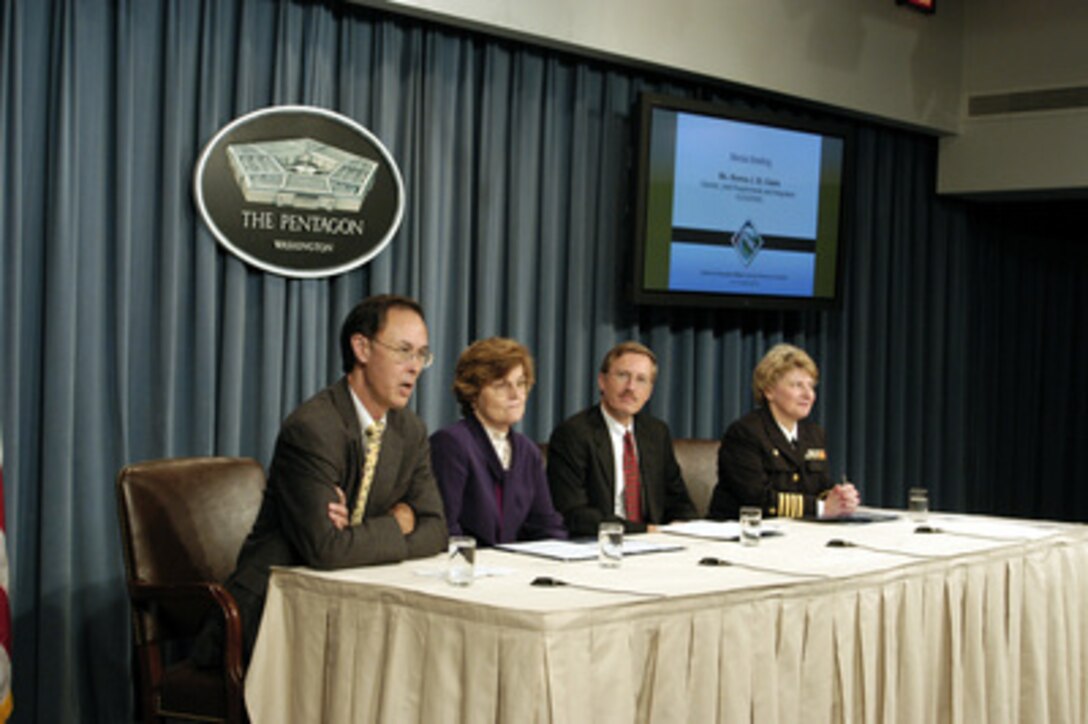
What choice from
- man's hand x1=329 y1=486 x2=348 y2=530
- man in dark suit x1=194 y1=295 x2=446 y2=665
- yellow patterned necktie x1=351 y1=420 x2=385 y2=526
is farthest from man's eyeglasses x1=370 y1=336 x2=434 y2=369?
man's hand x1=329 y1=486 x2=348 y2=530

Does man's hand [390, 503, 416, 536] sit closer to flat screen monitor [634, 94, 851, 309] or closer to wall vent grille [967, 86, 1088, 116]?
flat screen monitor [634, 94, 851, 309]

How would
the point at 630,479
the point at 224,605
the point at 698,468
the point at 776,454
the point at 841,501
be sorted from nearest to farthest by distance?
the point at 224,605, the point at 841,501, the point at 630,479, the point at 776,454, the point at 698,468

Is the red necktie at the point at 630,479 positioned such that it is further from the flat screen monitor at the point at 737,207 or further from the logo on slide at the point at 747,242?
the logo on slide at the point at 747,242

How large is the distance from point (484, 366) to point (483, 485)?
350mm

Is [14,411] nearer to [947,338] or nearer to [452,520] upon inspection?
[452,520]

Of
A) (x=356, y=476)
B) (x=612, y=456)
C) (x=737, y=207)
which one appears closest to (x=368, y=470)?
(x=356, y=476)

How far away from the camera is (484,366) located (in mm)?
4109

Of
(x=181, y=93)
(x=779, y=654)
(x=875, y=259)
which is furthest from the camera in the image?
(x=875, y=259)

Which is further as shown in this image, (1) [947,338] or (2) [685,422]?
(1) [947,338]

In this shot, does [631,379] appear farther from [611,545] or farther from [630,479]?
[611,545]

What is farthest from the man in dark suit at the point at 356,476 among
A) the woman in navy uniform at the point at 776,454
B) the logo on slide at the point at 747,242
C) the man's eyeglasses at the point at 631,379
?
the logo on slide at the point at 747,242

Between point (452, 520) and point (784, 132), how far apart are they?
3226 millimetres

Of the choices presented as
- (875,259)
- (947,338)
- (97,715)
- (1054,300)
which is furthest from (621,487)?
(1054,300)

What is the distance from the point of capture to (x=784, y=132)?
6488 mm
